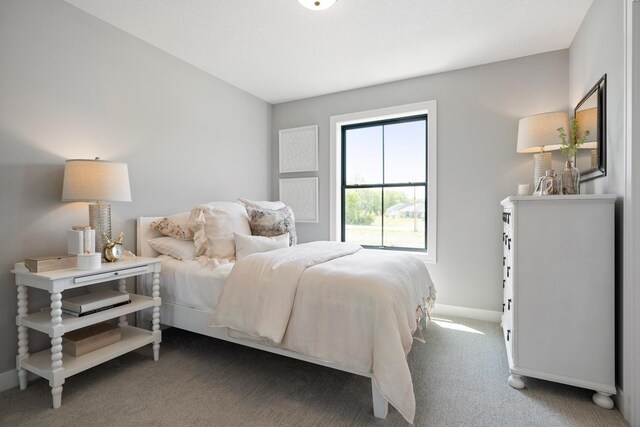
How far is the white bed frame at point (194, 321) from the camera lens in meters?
1.67

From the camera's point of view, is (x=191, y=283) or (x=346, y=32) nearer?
(x=191, y=283)

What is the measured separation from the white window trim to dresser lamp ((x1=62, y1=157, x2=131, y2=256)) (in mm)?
2349

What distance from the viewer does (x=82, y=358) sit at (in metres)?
1.96

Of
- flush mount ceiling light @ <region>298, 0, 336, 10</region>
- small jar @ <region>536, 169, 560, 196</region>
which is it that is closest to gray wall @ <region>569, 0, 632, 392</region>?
small jar @ <region>536, 169, 560, 196</region>

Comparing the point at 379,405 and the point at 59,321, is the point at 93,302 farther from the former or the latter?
the point at 379,405

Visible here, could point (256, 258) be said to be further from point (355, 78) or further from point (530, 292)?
point (355, 78)

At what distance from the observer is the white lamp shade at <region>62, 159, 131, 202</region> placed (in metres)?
2.04

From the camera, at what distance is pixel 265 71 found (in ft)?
11.1

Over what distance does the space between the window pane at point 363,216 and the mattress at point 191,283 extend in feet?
6.47

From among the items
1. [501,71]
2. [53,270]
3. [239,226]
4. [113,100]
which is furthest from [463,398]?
[113,100]

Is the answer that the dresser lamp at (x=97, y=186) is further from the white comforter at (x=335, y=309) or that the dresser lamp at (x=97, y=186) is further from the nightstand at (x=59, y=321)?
the white comforter at (x=335, y=309)

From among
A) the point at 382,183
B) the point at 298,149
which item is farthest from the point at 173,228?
the point at 382,183

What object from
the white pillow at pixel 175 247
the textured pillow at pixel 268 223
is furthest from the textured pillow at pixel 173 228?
the textured pillow at pixel 268 223

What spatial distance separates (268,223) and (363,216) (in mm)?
1499
